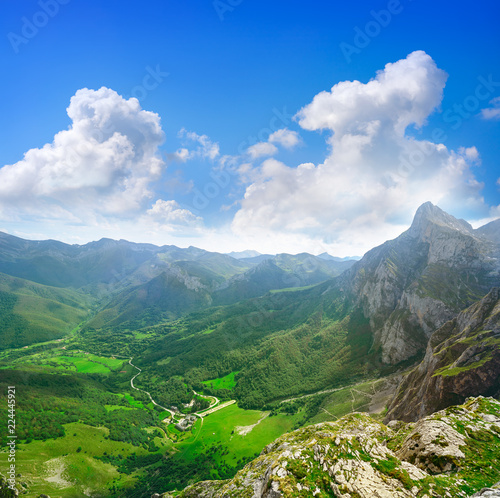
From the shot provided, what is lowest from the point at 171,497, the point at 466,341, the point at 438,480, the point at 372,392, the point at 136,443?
the point at 136,443

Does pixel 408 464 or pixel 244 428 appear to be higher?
pixel 408 464

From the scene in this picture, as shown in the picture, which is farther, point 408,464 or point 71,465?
point 71,465

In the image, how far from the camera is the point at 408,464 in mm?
28234

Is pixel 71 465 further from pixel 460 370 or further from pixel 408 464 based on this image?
pixel 460 370

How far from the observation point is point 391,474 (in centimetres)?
2761

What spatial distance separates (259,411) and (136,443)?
83752mm

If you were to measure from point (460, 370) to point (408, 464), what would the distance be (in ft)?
249

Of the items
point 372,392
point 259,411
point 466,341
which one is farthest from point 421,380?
point 259,411

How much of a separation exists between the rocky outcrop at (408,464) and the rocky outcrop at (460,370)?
5188 cm

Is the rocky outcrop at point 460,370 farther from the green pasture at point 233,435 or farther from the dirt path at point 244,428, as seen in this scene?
the dirt path at point 244,428

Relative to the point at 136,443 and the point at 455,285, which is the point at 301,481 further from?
the point at 455,285

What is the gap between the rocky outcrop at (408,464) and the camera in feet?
81.3

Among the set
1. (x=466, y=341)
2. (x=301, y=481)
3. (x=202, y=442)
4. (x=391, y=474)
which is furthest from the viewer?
(x=202, y=442)

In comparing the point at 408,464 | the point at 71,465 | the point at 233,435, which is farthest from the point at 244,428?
the point at 408,464
